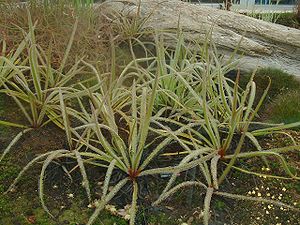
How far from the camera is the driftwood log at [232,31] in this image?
120 inches

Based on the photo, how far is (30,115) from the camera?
206cm

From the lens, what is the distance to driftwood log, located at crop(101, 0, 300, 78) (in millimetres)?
3045

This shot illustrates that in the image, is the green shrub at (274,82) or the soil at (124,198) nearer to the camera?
the soil at (124,198)

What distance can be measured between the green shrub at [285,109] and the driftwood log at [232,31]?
52 cm

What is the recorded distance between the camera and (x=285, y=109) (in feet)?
7.61

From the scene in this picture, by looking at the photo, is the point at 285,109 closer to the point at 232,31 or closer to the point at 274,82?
the point at 274,82

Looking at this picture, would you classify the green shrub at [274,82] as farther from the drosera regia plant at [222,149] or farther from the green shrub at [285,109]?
the drosera regia plant at [222,149]

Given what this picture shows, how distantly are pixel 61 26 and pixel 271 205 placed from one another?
1532 mm

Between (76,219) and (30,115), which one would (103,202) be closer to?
(76,219)

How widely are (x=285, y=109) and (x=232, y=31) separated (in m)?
1.09

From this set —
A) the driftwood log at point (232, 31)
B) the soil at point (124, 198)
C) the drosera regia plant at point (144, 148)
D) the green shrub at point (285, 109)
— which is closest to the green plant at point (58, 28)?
the driftwood log at point (232, 31)

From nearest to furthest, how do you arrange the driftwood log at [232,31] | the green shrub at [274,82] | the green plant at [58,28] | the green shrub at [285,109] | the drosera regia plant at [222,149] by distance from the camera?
1. the drosera regia plant at [222,149]
2. the green shrub at [285,109]
3. the green plant at [58,28]
4. the green shrub at [274,82]
5. the driftwood log at [232,31]

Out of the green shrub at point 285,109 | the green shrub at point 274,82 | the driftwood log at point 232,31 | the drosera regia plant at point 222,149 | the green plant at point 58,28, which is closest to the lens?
the drosera regia plant at point 222,149

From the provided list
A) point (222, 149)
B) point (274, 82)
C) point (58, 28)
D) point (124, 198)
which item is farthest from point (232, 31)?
point (124, 198)
